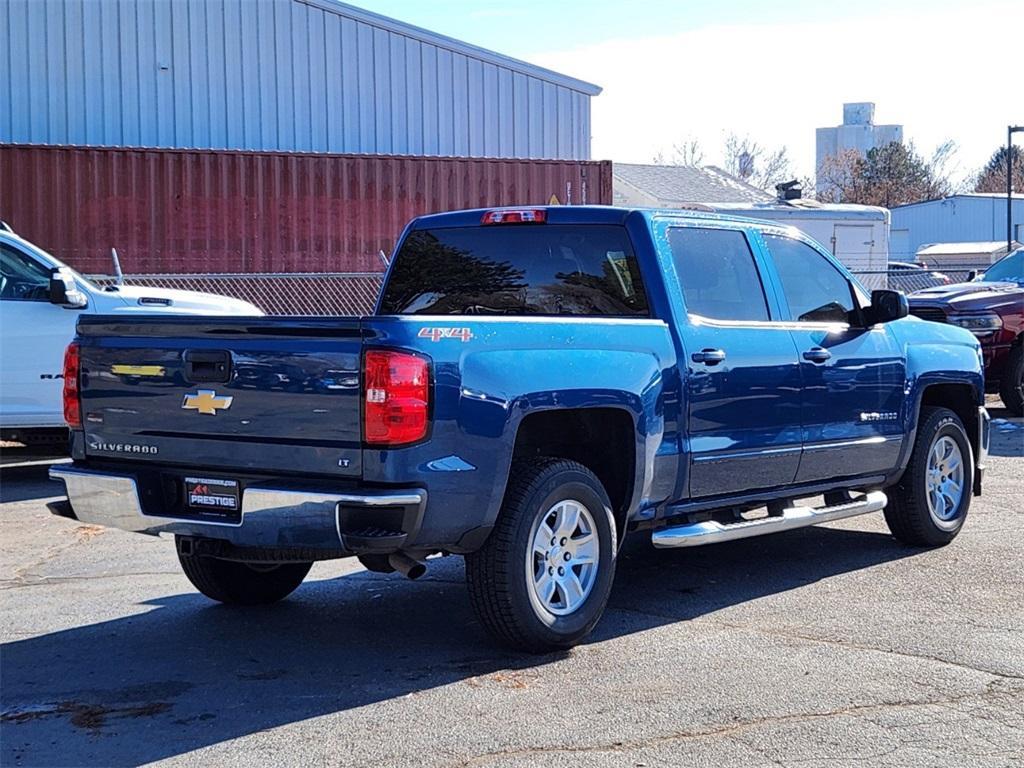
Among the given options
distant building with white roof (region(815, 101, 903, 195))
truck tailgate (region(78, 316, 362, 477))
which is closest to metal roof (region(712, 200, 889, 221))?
truck tailgate (region(78, 316, 362, 477))

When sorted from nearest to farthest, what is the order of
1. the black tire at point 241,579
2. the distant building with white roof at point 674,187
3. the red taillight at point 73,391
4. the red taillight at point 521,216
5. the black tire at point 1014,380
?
the red taillight at point 73,391 < the black tire at point 241,579 < the red taillight at point 521,216 < the black tire at point 1014,380 < the distant building with white roof at point 674,187

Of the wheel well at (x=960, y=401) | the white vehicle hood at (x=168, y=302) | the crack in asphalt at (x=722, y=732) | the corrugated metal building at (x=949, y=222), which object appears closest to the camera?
the crack in asphalt at (x=722, y=732)

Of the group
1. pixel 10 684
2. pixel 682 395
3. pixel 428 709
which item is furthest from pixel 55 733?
pixel 682 395

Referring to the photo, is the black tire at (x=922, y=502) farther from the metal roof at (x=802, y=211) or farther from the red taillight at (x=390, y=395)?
the metal roof at (x=802, y=211)

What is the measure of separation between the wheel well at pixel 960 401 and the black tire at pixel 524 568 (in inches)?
136

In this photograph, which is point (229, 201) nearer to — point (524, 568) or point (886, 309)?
point (886, 309)

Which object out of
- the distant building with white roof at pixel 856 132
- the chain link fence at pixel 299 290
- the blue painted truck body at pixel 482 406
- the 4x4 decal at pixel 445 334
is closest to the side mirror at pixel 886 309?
the blue painted truck body at pixel 482 406

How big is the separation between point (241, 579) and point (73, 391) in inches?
50.7

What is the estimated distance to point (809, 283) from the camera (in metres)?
7.46

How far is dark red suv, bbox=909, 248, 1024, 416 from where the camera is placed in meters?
14.1

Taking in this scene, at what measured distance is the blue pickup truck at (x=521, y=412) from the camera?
512 centimetres

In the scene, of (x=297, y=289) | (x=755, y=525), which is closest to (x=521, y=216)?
(x=755, y=525)

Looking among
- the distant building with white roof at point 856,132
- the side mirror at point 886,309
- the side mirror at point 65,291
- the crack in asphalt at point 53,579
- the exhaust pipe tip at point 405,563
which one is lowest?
the crack in asphalt at point 53,579

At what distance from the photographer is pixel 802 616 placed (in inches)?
251
